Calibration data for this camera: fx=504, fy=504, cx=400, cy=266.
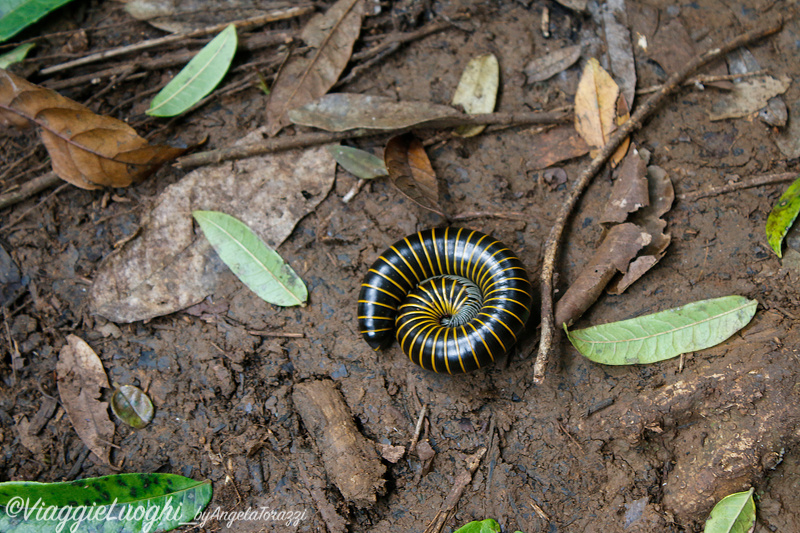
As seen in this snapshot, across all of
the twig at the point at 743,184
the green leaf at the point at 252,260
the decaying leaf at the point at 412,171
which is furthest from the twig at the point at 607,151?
the green leaf at the point at 252,260

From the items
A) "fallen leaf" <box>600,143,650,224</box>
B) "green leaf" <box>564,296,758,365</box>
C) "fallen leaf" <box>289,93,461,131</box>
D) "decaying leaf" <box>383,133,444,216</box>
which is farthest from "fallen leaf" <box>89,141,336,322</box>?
"green leaf" <box>564,296,758,365</box>

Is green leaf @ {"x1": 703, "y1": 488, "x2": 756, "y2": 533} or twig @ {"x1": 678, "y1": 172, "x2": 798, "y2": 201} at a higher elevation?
twig @ {"x1": 678, "y1": 172, "x2": 798, "y2": 201}

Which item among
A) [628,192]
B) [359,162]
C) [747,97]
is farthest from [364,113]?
[747,97]

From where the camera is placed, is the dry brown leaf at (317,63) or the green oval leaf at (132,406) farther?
the dry brown leaf at (317,63)

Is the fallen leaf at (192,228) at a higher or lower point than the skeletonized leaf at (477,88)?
lower

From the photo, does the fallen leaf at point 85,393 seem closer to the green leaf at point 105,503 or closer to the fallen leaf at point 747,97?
the green leaf at point 105,503

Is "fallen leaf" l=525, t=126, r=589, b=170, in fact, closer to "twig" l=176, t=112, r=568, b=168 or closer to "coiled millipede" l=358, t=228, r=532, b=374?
"twig" l=176, t=112, r=568, b=168
